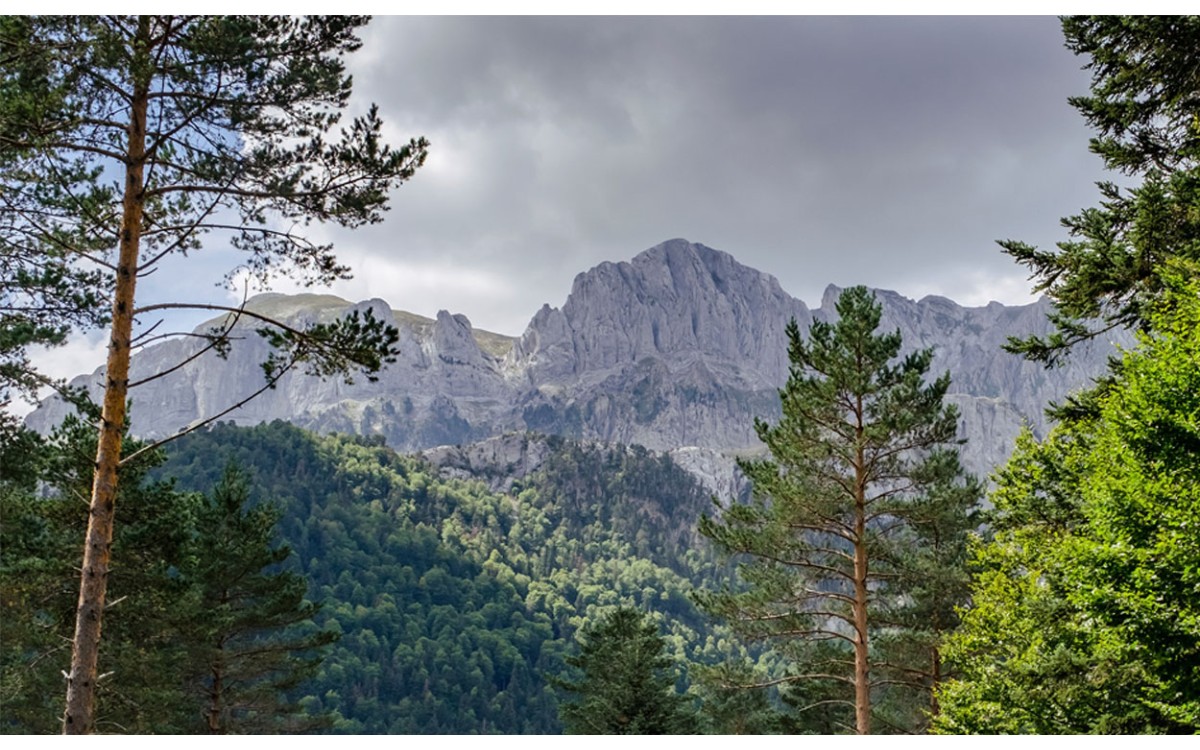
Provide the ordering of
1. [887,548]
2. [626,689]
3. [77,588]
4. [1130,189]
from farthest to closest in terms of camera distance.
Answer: [626,689] → [887,548] → [77,588] → [1130,189]

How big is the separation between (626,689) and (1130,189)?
18.1m

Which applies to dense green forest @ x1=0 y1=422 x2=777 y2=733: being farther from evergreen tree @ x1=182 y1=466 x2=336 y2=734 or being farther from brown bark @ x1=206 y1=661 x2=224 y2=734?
brown bark @ x1=206 y1=661 x2=224 y2=734

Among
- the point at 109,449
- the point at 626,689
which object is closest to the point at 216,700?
the point at 626,689

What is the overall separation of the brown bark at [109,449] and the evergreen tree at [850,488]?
1188cm

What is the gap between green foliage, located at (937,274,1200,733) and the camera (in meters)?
9.14

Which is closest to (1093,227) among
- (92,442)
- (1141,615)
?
(1141,615)

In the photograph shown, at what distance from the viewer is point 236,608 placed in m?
21.8

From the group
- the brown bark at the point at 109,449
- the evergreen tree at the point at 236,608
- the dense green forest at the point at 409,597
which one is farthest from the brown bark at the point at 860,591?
the dense green forest at the point at 409,597

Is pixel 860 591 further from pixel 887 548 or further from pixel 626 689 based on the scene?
pixel 626 689

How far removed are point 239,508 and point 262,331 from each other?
1530 cm

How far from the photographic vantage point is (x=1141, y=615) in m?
9.16

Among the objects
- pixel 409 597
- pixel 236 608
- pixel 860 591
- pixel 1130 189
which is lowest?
pixel 409 597

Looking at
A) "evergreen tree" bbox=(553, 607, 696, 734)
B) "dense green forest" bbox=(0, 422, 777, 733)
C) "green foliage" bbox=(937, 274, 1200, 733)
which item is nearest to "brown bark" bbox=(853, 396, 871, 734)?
"green foliage" bbox=(937, 274, 1200, 733)

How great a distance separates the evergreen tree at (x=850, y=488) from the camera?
1662 cm
